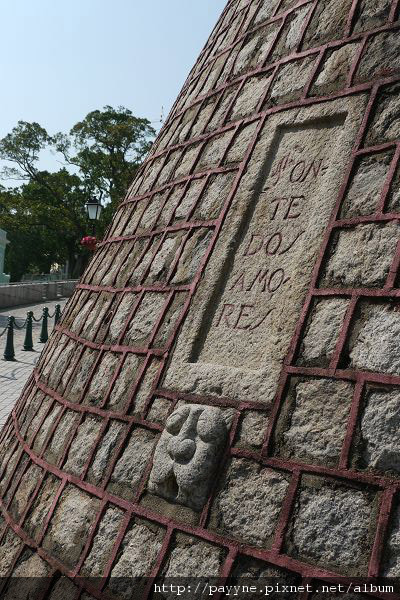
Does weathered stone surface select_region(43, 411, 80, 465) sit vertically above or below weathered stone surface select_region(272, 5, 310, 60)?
below

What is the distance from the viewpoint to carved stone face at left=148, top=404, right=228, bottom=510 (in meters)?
1.98

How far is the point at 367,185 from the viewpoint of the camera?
2078mm

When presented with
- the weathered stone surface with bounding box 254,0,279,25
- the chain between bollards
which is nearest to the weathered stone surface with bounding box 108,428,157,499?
the weathered stone surface with bounding box 254,0,279,25

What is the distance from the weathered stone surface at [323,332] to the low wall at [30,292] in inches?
616

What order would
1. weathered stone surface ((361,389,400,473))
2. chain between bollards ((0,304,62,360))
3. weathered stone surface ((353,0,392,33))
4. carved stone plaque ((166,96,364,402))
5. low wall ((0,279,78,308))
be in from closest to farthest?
weathered stone surface ((361,389,400,473))
carved stone plaque ((166,96,364,402))
weathered stone surface ((353,0,392,33))
chain between bollards ((0,304,62,360))
low wall ((0,279,78,308))

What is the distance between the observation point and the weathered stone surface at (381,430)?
5.48ft

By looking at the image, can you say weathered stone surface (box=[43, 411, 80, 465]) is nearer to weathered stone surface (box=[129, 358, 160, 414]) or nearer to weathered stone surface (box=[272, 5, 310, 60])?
weathered stone surface (box=[129, 358, 160, 414])

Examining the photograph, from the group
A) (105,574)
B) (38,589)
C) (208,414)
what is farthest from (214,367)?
(38,589)

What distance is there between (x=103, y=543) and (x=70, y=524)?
0.80ft

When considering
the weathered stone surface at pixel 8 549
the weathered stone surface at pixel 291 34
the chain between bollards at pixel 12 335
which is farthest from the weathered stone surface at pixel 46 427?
the chain between bollards at pixel 12 335

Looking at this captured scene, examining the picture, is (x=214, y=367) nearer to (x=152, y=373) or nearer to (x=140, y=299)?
(x=152, y=373)

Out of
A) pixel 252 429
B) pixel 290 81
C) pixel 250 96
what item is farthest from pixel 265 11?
pixel 252 429

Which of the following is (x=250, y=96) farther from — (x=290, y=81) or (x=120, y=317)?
(x=120, y=317)

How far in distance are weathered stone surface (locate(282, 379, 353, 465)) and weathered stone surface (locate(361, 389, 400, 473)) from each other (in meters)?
0.06
